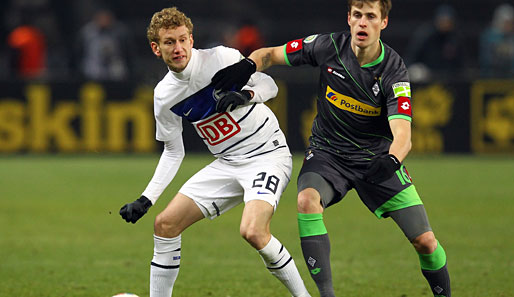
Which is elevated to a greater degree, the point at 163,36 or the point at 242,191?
the point at 163,36

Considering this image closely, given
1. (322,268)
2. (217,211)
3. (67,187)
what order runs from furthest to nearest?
(67,187)
(217,211)
(322,268)

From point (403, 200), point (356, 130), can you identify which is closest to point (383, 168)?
point (403, 200)

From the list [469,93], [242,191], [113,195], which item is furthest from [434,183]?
Result: [242,191]

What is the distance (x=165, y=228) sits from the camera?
245 inches

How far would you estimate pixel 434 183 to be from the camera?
1351 cm

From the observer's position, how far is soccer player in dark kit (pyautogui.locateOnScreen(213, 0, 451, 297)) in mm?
6031

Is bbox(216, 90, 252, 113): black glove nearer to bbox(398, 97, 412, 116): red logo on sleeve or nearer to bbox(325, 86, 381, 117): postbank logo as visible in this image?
bbox(325, 86, 381, 117): postbank logo

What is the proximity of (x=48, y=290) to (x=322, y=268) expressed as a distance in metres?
2.35

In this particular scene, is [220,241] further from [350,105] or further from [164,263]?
[350,105]

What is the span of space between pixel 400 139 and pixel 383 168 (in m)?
0.27

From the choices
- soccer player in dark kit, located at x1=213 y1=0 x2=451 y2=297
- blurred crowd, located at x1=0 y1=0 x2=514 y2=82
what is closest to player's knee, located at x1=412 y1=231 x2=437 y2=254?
soccer player in dark kit, located at x1=213 y1=0 x2=451 y2=297

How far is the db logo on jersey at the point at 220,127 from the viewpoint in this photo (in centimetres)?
643

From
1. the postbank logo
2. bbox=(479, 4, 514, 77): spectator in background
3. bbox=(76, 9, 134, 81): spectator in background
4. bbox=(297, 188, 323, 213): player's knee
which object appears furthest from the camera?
bbox=(479, 4, 514, 77): spectator in background

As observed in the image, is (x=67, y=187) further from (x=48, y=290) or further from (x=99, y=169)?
(x=48, y=290)
